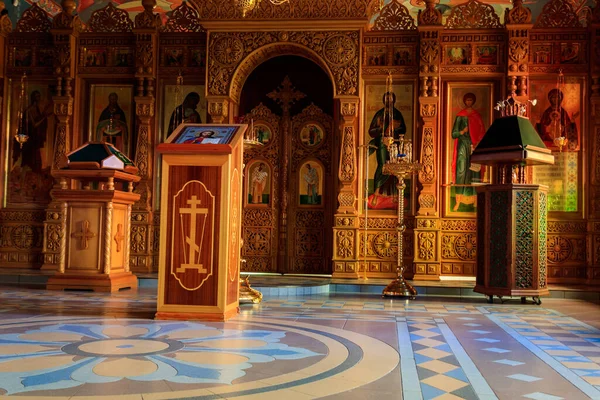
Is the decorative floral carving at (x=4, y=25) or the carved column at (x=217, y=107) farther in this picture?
the decorative floral carving at (x=4, y=25)

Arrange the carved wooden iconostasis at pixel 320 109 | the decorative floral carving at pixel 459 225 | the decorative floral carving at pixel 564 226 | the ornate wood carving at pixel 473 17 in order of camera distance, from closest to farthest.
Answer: the decorative floral carving at pixel 564 226
the carved wooden iconostasis at pixel 320 109
the decorative floral carving at pixel 459 225
the ornate wood carving at pixel 473 17

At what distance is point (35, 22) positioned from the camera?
1191 centimetres

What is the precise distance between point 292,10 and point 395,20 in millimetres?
1712

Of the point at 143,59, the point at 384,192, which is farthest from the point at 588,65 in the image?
the point at 143,59

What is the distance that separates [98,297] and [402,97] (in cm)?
592

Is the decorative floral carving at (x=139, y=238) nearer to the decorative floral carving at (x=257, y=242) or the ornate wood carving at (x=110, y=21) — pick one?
the decorative floral carving at (x=257, y=242)

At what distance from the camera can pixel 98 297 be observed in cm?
802

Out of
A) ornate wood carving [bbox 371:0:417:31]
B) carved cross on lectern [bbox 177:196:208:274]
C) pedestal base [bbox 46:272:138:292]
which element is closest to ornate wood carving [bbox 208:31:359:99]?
ornate wood carving [bbox 371:0:417:31]

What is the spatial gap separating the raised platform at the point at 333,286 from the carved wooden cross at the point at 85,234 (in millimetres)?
1489

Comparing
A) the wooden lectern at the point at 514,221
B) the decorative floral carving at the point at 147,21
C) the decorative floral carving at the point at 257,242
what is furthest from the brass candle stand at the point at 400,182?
the decorative floral carving at the point at 147,21

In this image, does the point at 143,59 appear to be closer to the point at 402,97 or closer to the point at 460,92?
the point at 402,97

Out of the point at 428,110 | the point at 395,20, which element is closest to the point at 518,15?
the point at 395,20

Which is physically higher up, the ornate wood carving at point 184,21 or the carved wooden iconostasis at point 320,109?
the ornate wood carving at point 184,21

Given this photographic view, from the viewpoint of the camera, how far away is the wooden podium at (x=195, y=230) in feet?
19.1
